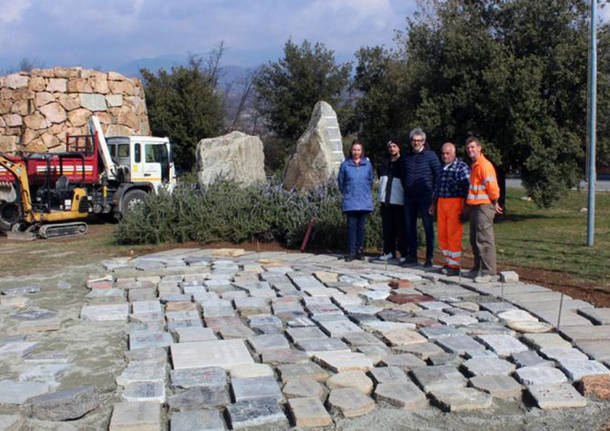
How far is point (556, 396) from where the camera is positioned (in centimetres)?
429

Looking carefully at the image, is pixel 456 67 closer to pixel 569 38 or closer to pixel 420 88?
pixel 420 88

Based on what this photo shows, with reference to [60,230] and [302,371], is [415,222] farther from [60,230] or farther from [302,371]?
[60,230]

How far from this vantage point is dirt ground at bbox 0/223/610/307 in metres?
7.47

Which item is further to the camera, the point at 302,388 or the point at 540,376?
the point at 540,376

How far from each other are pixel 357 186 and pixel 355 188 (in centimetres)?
4

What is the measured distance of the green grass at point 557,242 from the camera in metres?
8.90

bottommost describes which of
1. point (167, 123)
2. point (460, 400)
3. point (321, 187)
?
point (460, 400)

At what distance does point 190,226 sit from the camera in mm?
11508

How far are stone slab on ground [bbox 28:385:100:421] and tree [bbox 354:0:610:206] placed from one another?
13.4 m

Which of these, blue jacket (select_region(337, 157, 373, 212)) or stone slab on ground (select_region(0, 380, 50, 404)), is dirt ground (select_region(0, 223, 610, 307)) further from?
stone slab on ground (select_region(0, 380, 50, 404))

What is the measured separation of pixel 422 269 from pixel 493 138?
29.6 ft

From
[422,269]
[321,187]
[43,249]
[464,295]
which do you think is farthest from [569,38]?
[43,249]

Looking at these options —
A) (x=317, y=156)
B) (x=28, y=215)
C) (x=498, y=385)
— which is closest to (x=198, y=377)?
(x=498, y=385)

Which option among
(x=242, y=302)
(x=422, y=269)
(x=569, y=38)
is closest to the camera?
(x=242, y=302)
